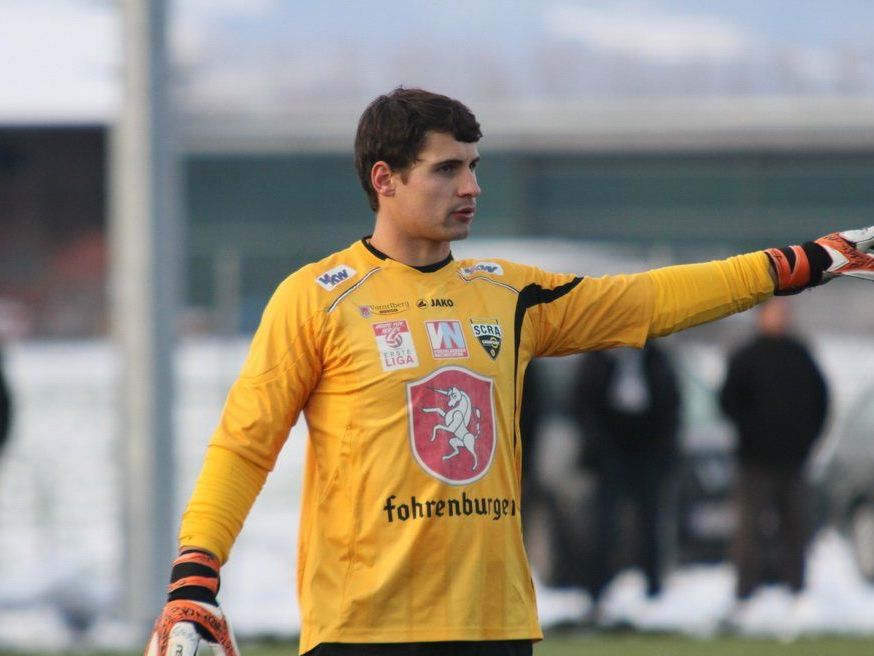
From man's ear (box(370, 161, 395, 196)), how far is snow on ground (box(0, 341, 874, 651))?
22.3 ft

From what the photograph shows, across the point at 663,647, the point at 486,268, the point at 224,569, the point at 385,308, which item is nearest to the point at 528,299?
the point at 486,268

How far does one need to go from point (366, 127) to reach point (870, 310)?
8.66 metres

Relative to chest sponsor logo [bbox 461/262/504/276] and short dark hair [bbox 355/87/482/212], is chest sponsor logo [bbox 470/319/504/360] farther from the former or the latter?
short dark hair [bbox 355/87/482/212]

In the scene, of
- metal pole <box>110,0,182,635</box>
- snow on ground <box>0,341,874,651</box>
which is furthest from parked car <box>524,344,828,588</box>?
metal pole <box>110,0,182,635</box>

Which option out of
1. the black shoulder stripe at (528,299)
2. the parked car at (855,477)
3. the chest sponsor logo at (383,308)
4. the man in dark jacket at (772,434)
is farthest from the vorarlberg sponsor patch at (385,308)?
the parked car at (855,477)

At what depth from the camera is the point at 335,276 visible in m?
3.89

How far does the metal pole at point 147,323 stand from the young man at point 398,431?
628 cm

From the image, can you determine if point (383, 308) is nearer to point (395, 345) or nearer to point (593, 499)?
point (395, 345)

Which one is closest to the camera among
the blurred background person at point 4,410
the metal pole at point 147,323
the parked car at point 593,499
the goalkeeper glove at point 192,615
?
the goalkeeper glove at point 192,615

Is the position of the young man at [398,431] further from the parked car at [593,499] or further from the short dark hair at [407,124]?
the parked car at [593,499]

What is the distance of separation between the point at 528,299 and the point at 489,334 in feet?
0.59

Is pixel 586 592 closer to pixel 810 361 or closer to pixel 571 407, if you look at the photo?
pixel 571 407

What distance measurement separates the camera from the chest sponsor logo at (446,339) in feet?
12.5

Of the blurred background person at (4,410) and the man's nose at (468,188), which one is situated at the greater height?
the man's nose at (468,188)
